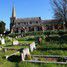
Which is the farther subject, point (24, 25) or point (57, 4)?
point (24, 25)

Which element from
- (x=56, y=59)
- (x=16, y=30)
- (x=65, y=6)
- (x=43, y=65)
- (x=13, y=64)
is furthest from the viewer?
(x=16, y=30)

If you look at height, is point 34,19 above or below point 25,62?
above

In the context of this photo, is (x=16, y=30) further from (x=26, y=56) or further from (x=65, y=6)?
(x=26, y=56)

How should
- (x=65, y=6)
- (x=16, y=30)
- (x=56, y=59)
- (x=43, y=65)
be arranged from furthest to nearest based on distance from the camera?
(x=16, y=30), (x=65, y=6), (x=56, y=59), (x=43, y=65)

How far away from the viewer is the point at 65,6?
48781 mm

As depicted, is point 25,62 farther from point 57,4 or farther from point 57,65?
point 57,4

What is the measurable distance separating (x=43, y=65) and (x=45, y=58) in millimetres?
2718

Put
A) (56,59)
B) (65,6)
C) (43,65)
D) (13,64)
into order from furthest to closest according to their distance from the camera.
A: (65,6)
(56,59)
(13,64)
(43,65)

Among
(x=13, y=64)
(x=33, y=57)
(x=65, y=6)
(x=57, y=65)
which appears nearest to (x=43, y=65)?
(x=57, y=65)

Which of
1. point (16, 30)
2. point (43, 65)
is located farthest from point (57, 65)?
point (16, 30)

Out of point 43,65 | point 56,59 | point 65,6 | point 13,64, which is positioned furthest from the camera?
point 65,6

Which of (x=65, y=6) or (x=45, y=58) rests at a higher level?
(x=65, y=6)

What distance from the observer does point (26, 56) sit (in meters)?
16.8

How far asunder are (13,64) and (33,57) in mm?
2519
